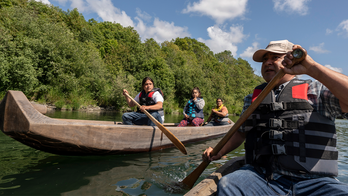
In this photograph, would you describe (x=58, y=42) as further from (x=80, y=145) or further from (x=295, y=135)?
(x=295, y=135)

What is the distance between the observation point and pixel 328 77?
1.05 metres

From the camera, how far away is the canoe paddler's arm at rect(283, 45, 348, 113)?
3.38 feet

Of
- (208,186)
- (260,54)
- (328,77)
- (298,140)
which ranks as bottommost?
(208,186)

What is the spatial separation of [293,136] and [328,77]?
0.41 metres

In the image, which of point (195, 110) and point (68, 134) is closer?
point (68, 134)

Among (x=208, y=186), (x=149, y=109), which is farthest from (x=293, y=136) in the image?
(x=149, y=109)

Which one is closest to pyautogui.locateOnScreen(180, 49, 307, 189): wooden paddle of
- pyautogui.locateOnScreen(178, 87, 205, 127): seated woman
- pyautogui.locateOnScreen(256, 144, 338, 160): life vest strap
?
pyautogui.locateOnScreen(256, 144, 338, 160): life vest strap

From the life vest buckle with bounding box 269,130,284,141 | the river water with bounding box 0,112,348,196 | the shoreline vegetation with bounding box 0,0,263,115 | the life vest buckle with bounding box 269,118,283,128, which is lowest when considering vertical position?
the river water with bounding box 0,112,348,196

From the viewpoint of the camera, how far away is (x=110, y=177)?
249 cm

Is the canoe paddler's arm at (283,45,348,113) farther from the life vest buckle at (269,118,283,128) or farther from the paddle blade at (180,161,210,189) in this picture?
the paddle blade at (180,161,210,189)

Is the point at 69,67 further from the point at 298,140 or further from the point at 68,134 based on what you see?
the point at 298,140

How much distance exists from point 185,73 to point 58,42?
50.8 feet

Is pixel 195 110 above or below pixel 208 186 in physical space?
above

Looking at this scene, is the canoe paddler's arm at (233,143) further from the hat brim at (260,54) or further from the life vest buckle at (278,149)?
the hat brim at (260,54)
